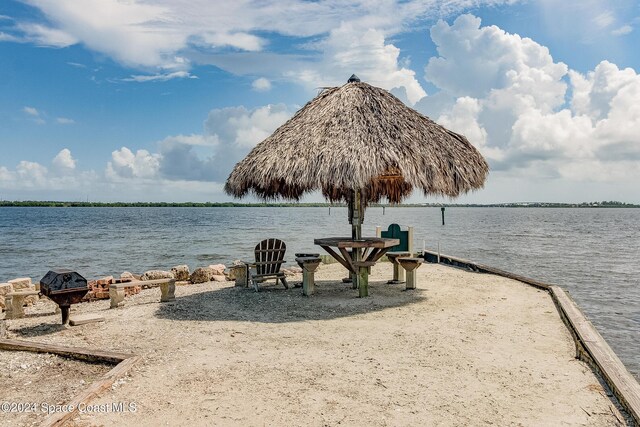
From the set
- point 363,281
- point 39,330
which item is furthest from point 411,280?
point 39,330

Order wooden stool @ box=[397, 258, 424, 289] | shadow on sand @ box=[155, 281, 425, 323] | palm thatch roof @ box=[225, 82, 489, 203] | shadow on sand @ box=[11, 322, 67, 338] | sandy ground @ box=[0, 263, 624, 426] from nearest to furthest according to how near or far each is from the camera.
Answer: sandy ground @ box=[0, 263, 624, 426], shadow on sand @ box=[11, 322, 67, 338], shadow on sand @ box=[155, 281, 425, 323], palm thatch roof @ box=[225, 82, 489, 203], wooden stool @ box=[397, 258, 424, 289]

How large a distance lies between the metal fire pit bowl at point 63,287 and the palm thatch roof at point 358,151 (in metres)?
3.07

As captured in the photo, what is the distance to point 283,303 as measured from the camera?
7.49 m

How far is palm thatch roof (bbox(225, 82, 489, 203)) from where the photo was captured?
6965mm

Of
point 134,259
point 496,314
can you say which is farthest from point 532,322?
point 134,259

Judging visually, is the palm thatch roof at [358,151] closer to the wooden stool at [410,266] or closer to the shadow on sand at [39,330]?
the wooden stool at [410,266]

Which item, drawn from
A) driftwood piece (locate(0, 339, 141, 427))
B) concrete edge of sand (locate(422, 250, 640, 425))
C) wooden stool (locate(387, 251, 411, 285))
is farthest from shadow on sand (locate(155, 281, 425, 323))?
concrete edge of sand (locate(422, 250, 640, 425))

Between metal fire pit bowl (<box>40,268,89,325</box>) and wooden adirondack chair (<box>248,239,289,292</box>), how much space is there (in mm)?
3265

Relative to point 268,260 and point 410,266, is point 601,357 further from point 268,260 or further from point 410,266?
point 268,260

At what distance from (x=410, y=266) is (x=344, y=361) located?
13.2 feet

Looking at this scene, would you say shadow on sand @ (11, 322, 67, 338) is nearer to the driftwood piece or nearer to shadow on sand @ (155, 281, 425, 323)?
the driftwood piece

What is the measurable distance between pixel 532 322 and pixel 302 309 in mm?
3309

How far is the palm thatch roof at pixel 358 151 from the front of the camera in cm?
696

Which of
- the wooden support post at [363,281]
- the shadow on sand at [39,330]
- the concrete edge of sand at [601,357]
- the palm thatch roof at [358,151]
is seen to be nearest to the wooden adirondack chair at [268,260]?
the palm thatch roof at [358,151]
